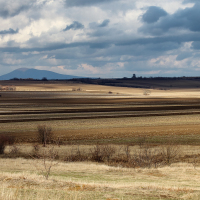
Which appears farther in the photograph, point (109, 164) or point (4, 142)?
point (4, 142)

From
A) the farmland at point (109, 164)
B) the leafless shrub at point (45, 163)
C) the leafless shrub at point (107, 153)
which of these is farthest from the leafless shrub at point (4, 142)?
the leafless shrub at point (107, 153)

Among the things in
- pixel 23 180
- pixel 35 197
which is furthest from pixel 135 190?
pixel 23 180

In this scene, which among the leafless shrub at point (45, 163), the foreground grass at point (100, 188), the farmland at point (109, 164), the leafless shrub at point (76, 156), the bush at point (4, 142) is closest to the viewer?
the foreground grass at point (100, 188)

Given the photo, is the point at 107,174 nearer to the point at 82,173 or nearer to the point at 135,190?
the point at 82,173

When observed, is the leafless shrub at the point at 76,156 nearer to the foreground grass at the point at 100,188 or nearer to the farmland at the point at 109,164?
the farmland at the point at 109,164

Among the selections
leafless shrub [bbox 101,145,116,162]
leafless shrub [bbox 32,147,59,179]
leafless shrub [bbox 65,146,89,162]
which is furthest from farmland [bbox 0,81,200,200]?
leafless shrub [bbox 101,145,116,162]

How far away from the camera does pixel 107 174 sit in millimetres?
17250

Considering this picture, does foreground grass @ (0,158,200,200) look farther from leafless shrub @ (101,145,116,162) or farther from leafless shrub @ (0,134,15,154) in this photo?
leafless shrub @ (0,134,15,154)

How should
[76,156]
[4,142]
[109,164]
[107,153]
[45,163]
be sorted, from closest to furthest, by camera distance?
[45,163] < [109,164] < [76,156] < [107,153] < [4,142]

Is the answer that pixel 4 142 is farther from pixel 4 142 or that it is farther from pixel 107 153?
pixel 107 153

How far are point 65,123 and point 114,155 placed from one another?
21.4m

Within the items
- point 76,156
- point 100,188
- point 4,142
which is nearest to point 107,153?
point 76,156

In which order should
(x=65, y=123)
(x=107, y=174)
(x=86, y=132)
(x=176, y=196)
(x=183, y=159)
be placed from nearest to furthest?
(x=176, y=196) → (x=107, y=174) → (x=183, y=159) → (x=86, y=132) → (x=65, y=123)

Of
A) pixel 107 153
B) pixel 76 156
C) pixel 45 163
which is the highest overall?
pixel 45 163
